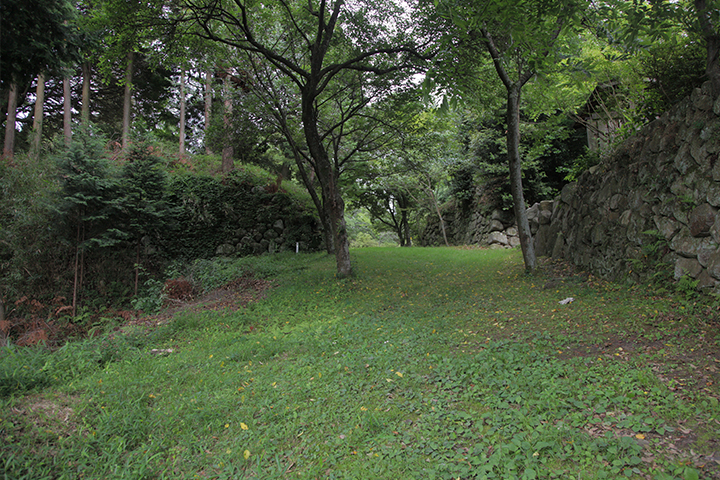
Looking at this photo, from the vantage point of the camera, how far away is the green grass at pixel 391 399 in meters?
2.45

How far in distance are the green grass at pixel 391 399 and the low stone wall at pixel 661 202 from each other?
2.22ft

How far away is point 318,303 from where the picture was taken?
700cm

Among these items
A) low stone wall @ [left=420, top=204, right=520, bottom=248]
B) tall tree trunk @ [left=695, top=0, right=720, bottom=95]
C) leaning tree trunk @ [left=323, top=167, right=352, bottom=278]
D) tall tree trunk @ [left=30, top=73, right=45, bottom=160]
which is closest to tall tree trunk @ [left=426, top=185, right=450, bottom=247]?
low stone wall @ [left=420, top=204, right=520, bottom=248]

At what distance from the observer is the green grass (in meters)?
2.45

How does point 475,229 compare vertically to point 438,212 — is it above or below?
below

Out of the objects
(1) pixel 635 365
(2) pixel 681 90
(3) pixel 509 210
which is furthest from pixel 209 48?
(3) pixel 509 210

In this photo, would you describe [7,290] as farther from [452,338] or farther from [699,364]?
[699,364]

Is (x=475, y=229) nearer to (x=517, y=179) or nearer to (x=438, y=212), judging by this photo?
(x=438, y=212)

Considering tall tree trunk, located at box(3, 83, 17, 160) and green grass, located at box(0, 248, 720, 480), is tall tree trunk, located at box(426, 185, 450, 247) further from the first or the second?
tall tree trunk, located at box(3, 83, 17, 160)

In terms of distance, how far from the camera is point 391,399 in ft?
11.0

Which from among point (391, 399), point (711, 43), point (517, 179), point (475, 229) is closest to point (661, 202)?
point (711, 43)

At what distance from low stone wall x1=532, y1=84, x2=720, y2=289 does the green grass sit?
677 millimetres

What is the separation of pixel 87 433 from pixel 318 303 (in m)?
4.32

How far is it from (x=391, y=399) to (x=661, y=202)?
192 inches
